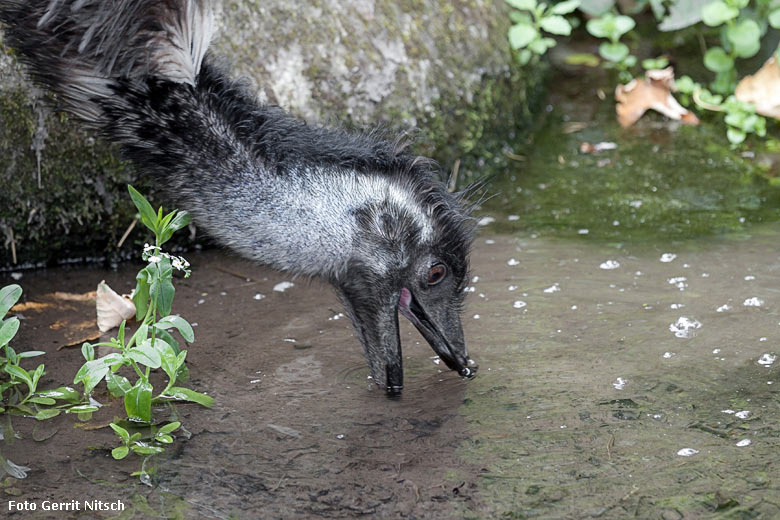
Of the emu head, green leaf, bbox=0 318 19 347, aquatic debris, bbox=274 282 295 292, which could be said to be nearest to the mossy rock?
aquatic debris, bbox=274 282 295 292

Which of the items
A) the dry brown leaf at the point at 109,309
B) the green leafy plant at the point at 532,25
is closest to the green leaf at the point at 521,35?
the green leafy plant at the point at 532,25

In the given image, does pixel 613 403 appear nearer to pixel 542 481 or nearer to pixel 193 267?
pixel 542 481

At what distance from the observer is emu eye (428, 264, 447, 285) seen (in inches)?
164

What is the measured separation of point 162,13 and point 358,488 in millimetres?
2066

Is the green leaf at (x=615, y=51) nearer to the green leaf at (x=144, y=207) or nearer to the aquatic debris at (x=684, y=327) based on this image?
the aquatic debris at (x=684, y=327)

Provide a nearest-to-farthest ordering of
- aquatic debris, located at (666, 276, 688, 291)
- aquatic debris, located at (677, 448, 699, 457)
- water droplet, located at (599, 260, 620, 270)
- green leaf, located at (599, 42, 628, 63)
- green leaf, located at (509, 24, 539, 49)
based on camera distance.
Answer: aquatic debris, located at (677, 448, 699, 457) < aquatic debris, located at (666, 276, 688, 291) < water droplet, located at (599, 260, 620, 270) < green leaf, located at (509, 24, 539, 49) < green leaf, located at (599, 42, 628, 63)

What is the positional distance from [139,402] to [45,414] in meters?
0.42

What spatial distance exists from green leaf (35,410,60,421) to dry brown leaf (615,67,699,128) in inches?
186

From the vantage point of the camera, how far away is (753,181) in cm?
641

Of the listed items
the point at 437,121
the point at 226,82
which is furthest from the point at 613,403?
the point at 437,121

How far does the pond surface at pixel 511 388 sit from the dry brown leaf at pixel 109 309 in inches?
6.8

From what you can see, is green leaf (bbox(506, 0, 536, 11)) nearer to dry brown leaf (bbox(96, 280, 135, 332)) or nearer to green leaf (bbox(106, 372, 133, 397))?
dry brown leaf (bbox(96, 280, 135, 332))

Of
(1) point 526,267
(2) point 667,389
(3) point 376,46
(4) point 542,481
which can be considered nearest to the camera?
(4) point 542,481

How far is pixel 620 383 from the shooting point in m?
4.17
